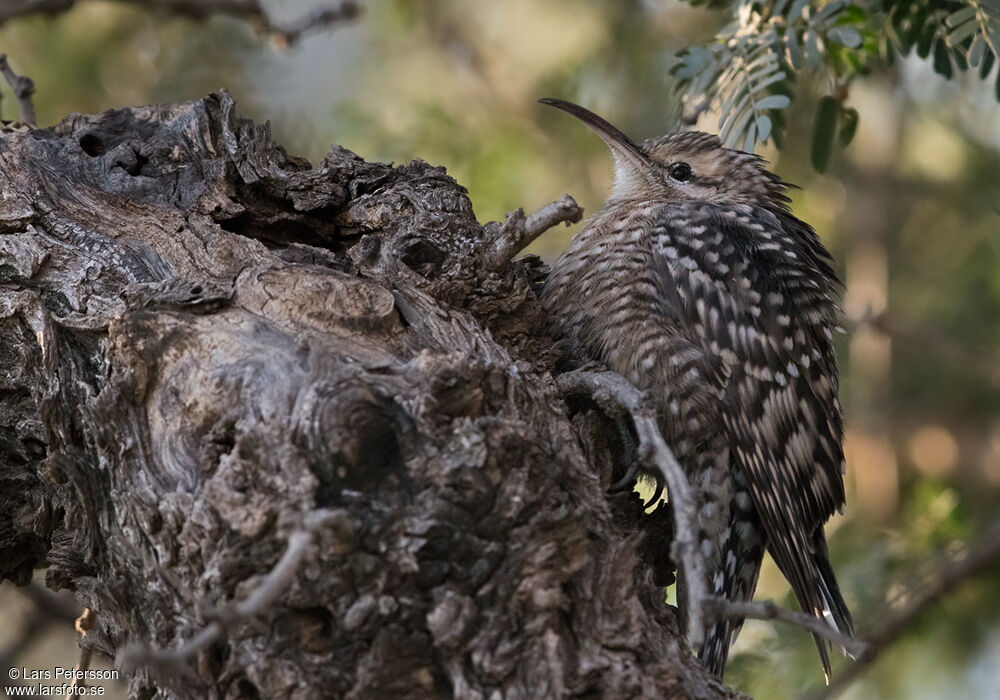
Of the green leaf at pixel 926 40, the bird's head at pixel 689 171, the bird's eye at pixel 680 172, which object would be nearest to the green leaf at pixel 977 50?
the green leaf at pixel 926 40

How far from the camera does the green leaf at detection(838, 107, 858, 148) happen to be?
12.4 feet

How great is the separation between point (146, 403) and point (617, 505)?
1.19m

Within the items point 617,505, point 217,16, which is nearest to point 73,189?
point 617,505

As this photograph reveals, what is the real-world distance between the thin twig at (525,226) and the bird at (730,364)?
668mm

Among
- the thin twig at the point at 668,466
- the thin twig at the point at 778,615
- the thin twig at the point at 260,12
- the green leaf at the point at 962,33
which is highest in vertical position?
the thin twig at the point at 260,12

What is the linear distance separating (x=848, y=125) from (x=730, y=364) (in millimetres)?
1181

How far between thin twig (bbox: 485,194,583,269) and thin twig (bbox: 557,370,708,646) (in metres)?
0.38

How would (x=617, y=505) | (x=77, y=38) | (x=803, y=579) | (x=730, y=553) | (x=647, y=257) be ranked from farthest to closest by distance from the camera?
(x=77, y=38) → (x=647, y=257) → (x=730, y=553) → (x=803, y=579) → (x=617, y=505)

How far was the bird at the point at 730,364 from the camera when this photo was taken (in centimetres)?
316

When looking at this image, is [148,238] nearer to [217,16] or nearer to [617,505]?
[617,505]

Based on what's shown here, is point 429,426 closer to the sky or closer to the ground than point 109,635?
closer to the sky

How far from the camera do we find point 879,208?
5957 mm

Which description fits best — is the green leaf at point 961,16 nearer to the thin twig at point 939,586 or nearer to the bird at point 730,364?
the bird at point 730,364

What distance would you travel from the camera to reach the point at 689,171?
161 inches
